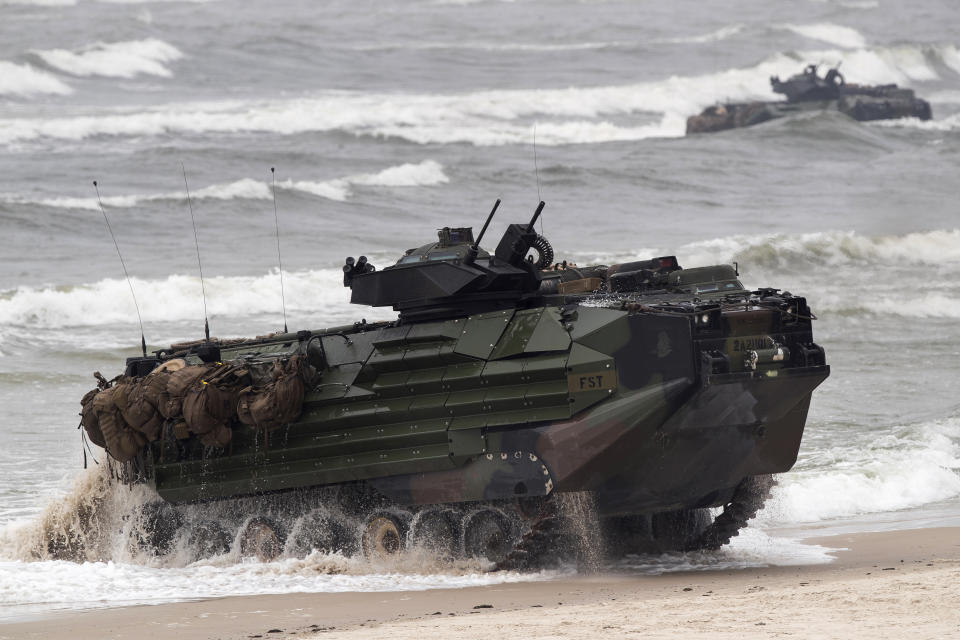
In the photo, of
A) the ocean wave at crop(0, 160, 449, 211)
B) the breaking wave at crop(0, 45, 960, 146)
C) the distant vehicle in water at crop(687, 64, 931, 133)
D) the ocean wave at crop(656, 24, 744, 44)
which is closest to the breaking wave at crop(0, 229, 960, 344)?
the ocean wave at crop(0, 160, 449, 211)

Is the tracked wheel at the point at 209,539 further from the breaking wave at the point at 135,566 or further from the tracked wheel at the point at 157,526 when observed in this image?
the tracked wheel at the point at 157,526

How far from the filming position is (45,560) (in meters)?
16.5

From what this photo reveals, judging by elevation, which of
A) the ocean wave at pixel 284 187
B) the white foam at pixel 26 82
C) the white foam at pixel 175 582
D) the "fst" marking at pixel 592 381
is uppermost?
the white foam at pixel 26 82

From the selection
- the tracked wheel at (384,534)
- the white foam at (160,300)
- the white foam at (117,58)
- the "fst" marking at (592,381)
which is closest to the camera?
the "fst" marking at (592,381)

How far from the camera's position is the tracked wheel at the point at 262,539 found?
16062 mm

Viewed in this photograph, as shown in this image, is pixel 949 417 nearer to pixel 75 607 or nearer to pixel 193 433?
pixel 193 433

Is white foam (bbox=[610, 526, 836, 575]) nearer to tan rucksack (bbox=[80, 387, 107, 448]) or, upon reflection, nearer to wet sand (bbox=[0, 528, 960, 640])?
wet sand (bbox=[0, 528, 960, 640])

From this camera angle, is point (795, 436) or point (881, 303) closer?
point (795, 436)

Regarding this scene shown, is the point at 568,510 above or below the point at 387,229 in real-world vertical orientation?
below

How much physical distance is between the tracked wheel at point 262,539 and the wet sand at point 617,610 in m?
2.02

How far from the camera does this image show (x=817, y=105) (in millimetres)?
68000

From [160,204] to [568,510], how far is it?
93.5 feet

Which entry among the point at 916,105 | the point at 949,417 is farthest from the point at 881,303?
the point at 916,105

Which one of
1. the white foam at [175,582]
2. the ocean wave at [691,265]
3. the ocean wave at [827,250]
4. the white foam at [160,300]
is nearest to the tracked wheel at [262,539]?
the white foam at [175,582]
